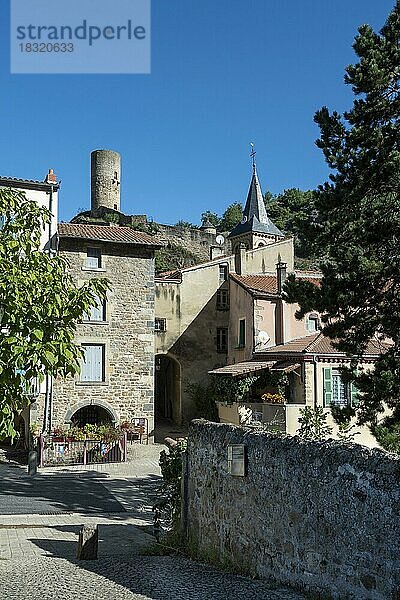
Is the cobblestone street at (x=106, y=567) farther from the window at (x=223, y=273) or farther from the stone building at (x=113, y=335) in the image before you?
the window at (x=223, y=273)

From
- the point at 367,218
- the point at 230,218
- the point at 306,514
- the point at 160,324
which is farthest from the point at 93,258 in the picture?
the point at 230,218

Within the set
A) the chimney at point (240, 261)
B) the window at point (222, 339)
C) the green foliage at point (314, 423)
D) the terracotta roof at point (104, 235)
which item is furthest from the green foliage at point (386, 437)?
the chimney at point (240, 261)

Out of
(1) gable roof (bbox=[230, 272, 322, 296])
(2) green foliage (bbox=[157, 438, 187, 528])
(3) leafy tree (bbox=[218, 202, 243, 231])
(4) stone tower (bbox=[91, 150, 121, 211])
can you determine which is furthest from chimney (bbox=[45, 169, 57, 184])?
(3) leafy tree (bbox=[218, 202, 243, 231])

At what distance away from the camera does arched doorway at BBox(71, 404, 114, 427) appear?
29092 mm

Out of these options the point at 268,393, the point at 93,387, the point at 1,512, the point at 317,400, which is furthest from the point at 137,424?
the point at 1,512

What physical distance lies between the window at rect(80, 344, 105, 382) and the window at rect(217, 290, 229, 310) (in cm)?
796

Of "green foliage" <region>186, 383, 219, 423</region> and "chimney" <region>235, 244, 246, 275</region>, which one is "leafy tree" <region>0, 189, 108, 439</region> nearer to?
"green foliage" <region>186, 383, 219, 423</region>

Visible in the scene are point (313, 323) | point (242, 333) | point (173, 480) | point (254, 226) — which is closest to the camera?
point (173, 480)

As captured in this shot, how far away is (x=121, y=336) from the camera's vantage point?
2922 cm

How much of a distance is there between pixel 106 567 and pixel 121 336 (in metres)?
20.1

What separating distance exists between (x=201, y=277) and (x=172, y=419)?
7.46m

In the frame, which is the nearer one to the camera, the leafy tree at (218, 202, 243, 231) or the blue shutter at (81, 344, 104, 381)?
the blue shutter at (81, 344, 104, 381)

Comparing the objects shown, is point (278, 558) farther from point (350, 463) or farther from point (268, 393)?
point (268, 393)

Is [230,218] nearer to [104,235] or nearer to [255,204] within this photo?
[255,204]
